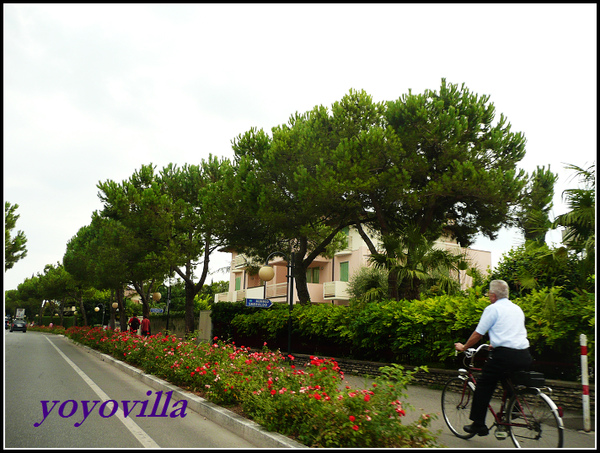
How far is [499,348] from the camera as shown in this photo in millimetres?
5594

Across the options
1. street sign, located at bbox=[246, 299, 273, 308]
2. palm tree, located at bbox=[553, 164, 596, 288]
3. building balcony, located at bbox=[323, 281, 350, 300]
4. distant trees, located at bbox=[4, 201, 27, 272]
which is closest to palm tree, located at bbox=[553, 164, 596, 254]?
palm tree, located at bbox=[553, 164, 596, 288]

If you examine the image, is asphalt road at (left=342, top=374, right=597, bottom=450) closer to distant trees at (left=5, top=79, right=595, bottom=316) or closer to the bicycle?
the bicycle

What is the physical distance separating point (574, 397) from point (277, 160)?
1465cm

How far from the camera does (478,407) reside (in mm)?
5738

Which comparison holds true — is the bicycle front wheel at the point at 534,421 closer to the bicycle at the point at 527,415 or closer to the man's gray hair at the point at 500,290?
the bicycle at the point at 527,415

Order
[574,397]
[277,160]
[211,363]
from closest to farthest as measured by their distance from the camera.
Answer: [574,397]
[211,363]
[277,160]

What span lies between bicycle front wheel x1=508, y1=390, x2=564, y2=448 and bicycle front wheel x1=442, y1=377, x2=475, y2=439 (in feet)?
2.08

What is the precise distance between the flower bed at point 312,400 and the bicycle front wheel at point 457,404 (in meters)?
0.72

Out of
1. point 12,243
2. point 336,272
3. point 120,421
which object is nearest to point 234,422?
point 120,421

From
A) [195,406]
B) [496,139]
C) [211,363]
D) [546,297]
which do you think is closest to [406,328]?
[546,297]

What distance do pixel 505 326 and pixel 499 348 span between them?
0.26m

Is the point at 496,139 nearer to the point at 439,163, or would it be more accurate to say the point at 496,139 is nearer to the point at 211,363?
the point at 439,163

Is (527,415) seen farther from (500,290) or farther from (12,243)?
(12,243)

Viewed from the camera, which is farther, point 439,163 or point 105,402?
point 439,163
